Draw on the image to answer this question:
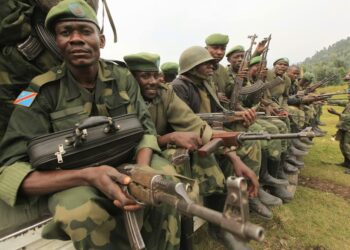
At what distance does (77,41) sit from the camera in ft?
6.93

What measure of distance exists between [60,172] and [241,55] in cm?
531

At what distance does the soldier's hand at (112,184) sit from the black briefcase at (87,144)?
0.21 meters

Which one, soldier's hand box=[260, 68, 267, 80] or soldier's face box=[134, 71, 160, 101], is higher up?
soldier's face box=[134, 71, 160, 101]

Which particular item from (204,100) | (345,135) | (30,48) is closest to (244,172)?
(204,100)

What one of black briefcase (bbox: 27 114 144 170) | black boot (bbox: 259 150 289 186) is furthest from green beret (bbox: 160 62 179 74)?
black briefcase (bbox: 27 114 144 170)

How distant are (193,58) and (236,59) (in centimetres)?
254

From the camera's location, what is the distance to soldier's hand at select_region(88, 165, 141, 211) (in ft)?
5.31

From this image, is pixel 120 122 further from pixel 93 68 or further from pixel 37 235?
pixel 37 235

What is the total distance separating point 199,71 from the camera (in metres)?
4.06

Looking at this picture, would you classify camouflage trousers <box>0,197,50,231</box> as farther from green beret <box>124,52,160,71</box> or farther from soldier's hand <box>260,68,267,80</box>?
soldier's hand <box>260,68,267,80</box>

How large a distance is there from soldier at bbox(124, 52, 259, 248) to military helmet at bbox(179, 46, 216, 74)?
0.79m

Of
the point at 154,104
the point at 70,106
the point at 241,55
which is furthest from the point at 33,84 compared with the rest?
the point at 241,55

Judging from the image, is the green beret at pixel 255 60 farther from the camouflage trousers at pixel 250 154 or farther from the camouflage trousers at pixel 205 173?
the camouflage trousers at pixel 205 173

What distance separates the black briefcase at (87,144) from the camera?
5.96 ft
